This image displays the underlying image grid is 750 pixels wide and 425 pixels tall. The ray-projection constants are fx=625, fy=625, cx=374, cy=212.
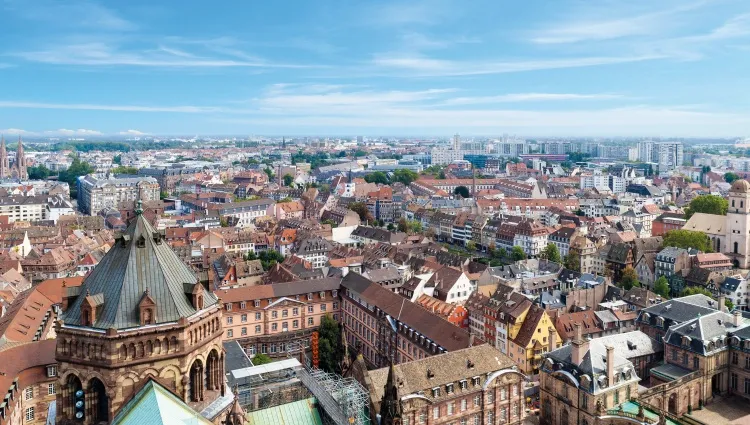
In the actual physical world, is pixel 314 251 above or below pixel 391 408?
below

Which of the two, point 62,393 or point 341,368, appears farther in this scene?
point 341,368

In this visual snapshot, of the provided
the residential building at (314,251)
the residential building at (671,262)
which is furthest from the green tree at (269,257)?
the residential building at (671,262)

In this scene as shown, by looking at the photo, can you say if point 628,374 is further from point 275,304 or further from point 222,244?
point 222,244

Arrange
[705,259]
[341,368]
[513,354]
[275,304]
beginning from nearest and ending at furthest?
[341,368] → [513,354] → [275,304] → [705,259]

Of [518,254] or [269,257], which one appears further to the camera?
[518,254]

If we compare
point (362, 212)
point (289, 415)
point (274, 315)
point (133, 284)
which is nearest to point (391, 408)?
point (289, 415)

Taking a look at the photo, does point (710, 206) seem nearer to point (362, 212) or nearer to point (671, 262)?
point (671, 262)

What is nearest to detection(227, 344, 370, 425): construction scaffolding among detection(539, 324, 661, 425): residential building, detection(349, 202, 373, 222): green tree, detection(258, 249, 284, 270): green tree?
detection(539, 324, 661, 425): residential building

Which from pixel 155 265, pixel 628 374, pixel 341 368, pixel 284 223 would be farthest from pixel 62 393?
pixel 284 223
